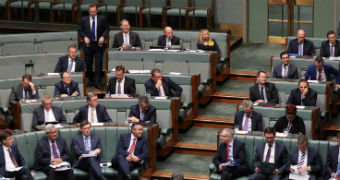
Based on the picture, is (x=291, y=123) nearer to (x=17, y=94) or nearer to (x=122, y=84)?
(x=122, y=84)

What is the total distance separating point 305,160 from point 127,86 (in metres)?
2.43

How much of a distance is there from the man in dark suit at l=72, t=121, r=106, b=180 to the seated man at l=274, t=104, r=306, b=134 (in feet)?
6.08

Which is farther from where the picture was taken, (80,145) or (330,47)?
(330,47)

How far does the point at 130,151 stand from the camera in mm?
7605

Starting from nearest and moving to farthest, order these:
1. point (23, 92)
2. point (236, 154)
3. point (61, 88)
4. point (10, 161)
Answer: point (10, 161) → point (236, 154) → point (23, 92) → point (61, 88)

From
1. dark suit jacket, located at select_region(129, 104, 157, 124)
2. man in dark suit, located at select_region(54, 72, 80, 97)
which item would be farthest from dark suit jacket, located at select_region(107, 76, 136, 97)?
dark suit jacket, located at select_region(129, 104, 157, 124)

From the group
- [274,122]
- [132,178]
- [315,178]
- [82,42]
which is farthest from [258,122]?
[82,42]

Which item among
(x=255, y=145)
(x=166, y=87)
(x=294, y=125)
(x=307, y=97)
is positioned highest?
(x=166, y=87)

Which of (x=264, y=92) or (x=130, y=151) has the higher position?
(x=264, y=92)

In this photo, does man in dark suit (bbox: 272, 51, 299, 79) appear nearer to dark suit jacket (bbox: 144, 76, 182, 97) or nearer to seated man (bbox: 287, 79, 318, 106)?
seated man (bbox: 287, 79, 318, 106)

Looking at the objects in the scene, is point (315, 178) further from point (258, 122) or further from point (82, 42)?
point (82, 42)

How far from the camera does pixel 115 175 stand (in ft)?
24.6

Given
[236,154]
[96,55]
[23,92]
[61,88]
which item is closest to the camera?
[236,154]

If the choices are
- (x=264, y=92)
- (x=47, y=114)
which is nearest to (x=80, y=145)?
(x=47, y=114)
